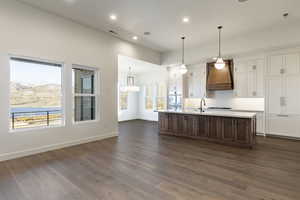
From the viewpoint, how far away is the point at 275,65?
5.35 meters

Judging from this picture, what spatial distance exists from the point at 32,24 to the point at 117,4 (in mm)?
2048

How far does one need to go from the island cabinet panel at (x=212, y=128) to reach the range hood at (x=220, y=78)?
1.98 m

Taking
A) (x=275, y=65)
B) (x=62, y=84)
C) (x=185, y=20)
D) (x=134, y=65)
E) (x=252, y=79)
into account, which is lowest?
(x=62, y=84)

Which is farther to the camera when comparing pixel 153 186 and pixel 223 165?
pixel 223 165

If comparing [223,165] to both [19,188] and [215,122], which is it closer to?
[215,122]

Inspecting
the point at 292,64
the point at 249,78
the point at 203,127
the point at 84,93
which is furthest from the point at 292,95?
the point at 84,93

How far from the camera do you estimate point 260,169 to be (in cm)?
294

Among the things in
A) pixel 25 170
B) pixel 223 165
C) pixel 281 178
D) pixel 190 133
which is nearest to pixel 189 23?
pixel 190 133

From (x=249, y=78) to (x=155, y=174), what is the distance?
5.13m

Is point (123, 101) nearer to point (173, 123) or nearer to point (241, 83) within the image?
point (173, 123)

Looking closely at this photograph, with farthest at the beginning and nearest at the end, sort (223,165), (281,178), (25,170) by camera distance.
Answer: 1. (223,165)
2. (25,170)
3. (281,178)

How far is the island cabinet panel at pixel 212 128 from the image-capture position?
13.9 ft

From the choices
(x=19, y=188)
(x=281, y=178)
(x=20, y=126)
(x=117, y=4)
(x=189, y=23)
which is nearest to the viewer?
(x=19, y=188)

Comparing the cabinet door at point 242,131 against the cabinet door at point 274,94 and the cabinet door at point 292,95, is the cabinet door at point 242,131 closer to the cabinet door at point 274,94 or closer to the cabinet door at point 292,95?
the cabinet door at point 274,94
